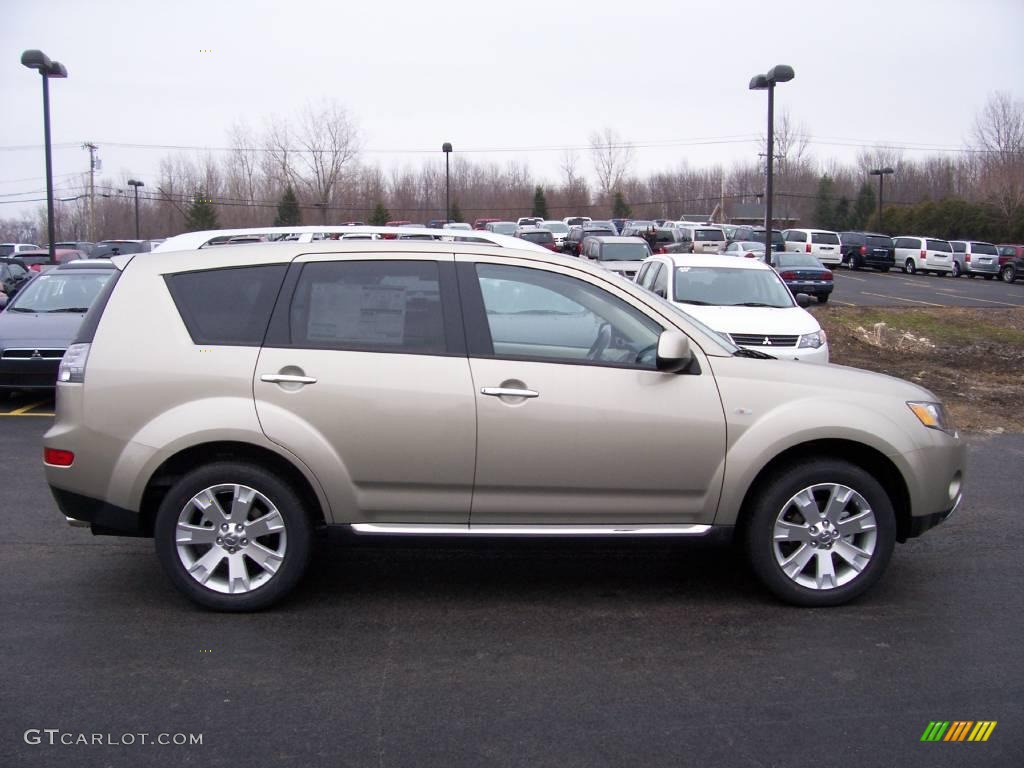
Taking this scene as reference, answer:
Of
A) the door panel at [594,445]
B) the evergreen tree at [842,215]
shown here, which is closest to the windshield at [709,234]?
the evergreen tree at [842,215]

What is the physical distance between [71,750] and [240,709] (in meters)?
0.62

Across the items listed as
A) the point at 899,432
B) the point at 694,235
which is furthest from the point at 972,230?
the point at 899,432

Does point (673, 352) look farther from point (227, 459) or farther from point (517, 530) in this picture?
point (227, 459)

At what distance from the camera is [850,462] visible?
511 cm

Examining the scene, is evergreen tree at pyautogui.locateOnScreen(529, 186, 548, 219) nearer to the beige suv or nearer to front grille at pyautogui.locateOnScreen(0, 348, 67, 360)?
front grille at pyautogui.locateOnScreen(0, 348, 67, 360)

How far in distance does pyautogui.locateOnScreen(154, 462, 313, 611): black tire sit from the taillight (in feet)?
1.68

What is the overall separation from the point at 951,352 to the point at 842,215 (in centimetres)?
6382

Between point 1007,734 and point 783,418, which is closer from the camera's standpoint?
point 1007,734

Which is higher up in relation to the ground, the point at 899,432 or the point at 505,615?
the point at 899,432

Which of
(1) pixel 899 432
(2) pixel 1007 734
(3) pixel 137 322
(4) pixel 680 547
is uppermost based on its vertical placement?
(3) pixel 137 322

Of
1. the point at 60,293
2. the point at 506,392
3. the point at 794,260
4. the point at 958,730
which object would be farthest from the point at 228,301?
the point at 794,260

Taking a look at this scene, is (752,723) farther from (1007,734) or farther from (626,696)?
(1007,734)

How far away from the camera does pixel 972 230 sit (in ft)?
181

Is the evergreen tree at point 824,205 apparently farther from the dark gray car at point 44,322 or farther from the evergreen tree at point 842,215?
the dark gray car at point 44,322
